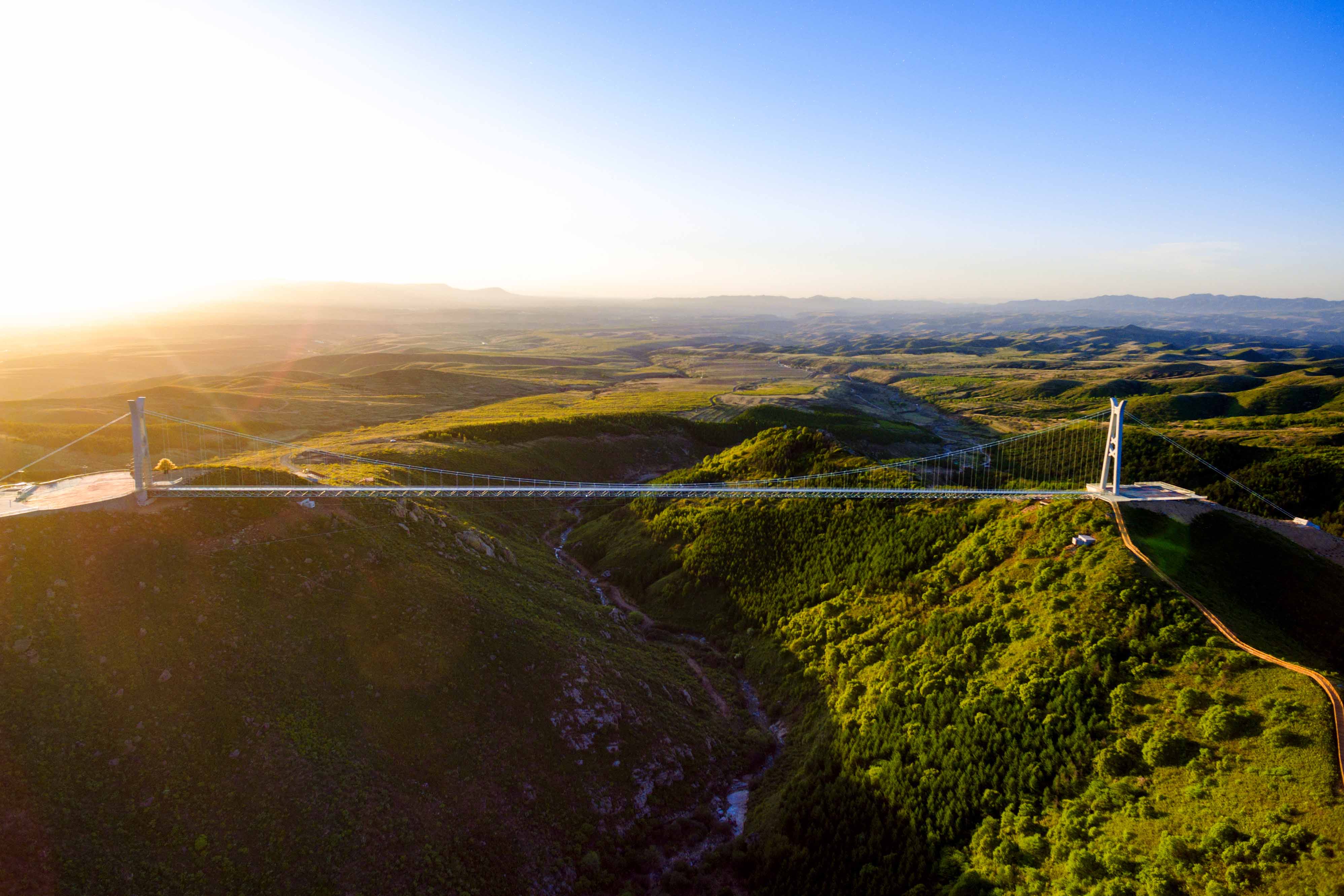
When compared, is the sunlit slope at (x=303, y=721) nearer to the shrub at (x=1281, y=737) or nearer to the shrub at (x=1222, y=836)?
the shrub at (x=1222, y=836)

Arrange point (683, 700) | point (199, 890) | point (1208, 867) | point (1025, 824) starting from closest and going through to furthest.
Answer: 1. point (1208, 867)
2. point (199, 890)
3. point (1025, 824)
4. point (683, 700)

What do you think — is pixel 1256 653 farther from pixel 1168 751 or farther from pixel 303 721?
pixel 303 721

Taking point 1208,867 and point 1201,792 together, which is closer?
point 1208,867

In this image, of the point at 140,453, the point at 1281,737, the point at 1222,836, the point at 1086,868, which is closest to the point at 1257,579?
the point at 1281,737

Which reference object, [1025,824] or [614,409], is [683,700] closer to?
[1025,824]

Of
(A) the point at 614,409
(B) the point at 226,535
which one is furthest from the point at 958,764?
(A) the point at 614,409

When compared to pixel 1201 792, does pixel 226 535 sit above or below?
above
